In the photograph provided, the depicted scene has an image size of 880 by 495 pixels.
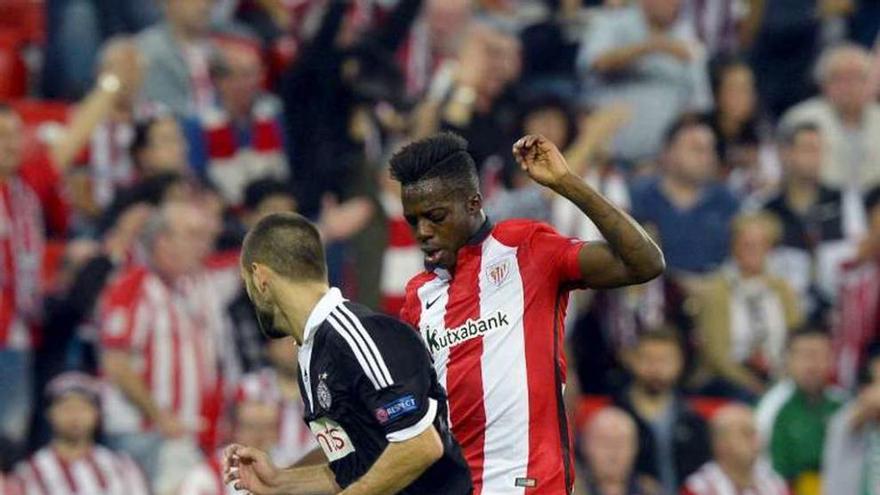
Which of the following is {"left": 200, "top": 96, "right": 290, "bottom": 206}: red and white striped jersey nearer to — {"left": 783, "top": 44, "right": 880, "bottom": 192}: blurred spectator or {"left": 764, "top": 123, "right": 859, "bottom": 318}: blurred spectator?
{"left": 764, "top": 123, "right": 859, "bottom": 318}: blurred spectator

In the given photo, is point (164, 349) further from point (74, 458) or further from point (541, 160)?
point (541, 160)

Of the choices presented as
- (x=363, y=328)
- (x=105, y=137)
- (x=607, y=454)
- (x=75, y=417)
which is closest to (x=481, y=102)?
(x=105, y=137)

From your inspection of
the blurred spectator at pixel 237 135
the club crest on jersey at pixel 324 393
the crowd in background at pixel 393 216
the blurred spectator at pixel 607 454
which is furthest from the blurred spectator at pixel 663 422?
the club crest on jersey at pixel 324 393

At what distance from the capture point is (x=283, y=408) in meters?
11.5

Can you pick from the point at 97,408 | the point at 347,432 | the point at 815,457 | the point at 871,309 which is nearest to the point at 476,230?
the point at 347,432

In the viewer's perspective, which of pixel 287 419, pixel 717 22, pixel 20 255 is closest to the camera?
pixel 287 419

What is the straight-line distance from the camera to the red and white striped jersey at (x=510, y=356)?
7.20m

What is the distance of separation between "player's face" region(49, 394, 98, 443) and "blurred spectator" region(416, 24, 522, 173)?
8.24 ft

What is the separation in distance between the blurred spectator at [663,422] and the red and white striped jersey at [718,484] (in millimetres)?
83

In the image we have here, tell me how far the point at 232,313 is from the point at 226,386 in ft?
1.34

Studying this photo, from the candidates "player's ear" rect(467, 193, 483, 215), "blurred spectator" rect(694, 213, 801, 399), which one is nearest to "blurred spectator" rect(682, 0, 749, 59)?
"blurred spectator" rect(694, 213, 801, 399)

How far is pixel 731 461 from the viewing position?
12.1 metres

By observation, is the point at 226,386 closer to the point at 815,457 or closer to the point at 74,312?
the point at 74,312

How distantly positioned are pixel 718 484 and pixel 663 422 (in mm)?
442
